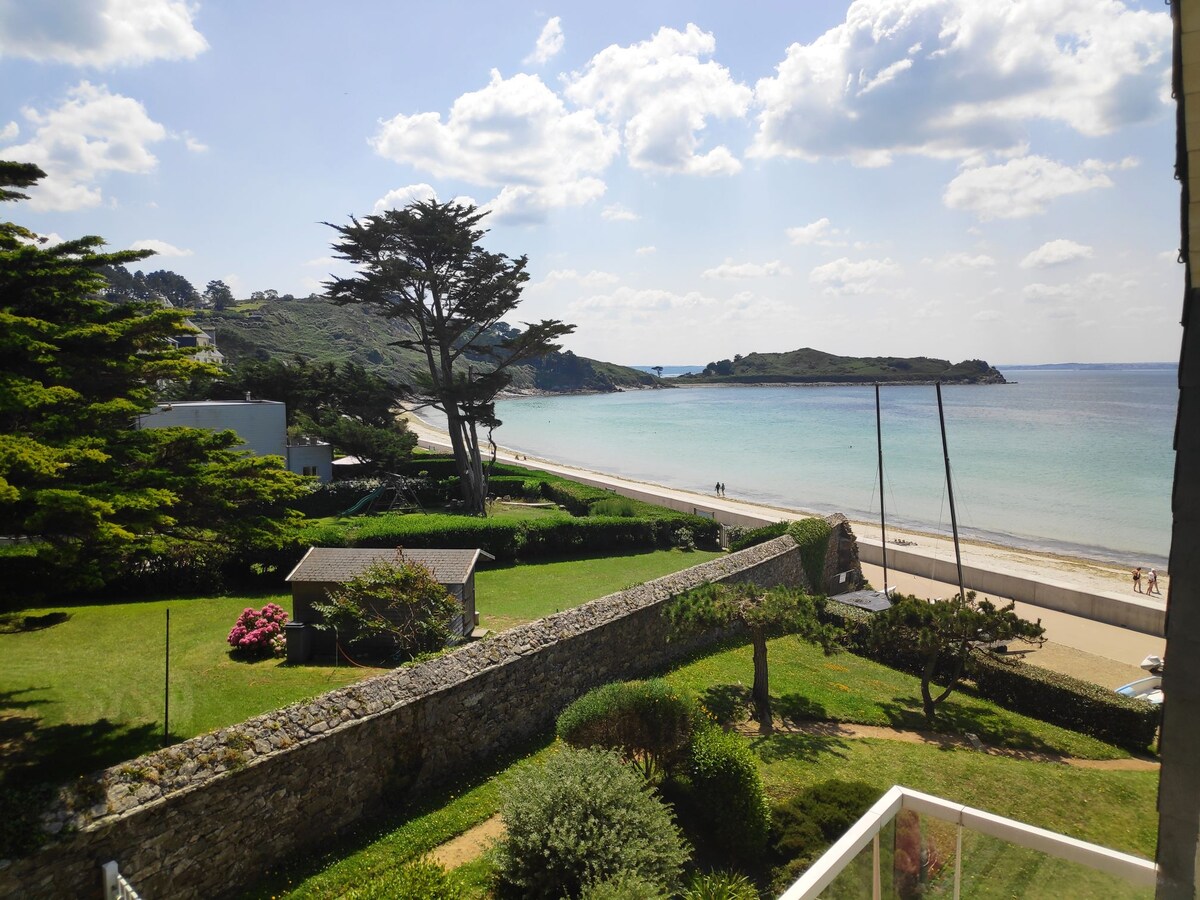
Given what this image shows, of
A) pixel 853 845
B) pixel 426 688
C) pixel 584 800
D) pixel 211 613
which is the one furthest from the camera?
pixel 211 613

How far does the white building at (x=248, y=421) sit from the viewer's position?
96.7ft

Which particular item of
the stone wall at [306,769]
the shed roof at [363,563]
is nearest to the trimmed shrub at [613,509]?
the shed roof at [363,563]

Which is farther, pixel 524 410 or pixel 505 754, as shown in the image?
A: pixel 524 410

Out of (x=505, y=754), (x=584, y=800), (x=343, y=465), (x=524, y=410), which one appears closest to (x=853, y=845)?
(x=584, y=800)

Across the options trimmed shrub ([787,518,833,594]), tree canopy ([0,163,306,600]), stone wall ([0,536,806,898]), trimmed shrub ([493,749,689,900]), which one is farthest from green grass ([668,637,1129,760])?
tree canopy ([0,163,306,600])

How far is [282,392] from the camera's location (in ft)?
136

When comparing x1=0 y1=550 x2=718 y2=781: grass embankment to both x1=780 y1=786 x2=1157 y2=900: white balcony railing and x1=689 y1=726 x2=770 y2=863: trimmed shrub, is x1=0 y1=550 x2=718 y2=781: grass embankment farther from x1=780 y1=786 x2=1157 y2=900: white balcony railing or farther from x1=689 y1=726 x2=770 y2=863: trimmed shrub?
x1=780 y1=786 x2=1157 y2=900: white balcony railing

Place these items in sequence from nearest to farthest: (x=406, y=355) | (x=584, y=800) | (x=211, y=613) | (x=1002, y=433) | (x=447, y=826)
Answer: (x=584, y=800) → (x=447, y=826) → (x=211, y=613) → (x=1002, y=433) → (x=406, y=355)

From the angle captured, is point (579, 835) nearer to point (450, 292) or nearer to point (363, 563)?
point (363, 563)

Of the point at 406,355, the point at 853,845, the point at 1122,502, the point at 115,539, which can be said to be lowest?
the point at 1122,502

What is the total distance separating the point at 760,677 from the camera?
14.2 meters

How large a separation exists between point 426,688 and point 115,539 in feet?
15.4

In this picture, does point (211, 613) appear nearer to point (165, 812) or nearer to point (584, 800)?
point (165, 812)

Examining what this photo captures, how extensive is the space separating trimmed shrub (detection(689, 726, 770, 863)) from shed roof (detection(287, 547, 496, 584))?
22.5 feet
